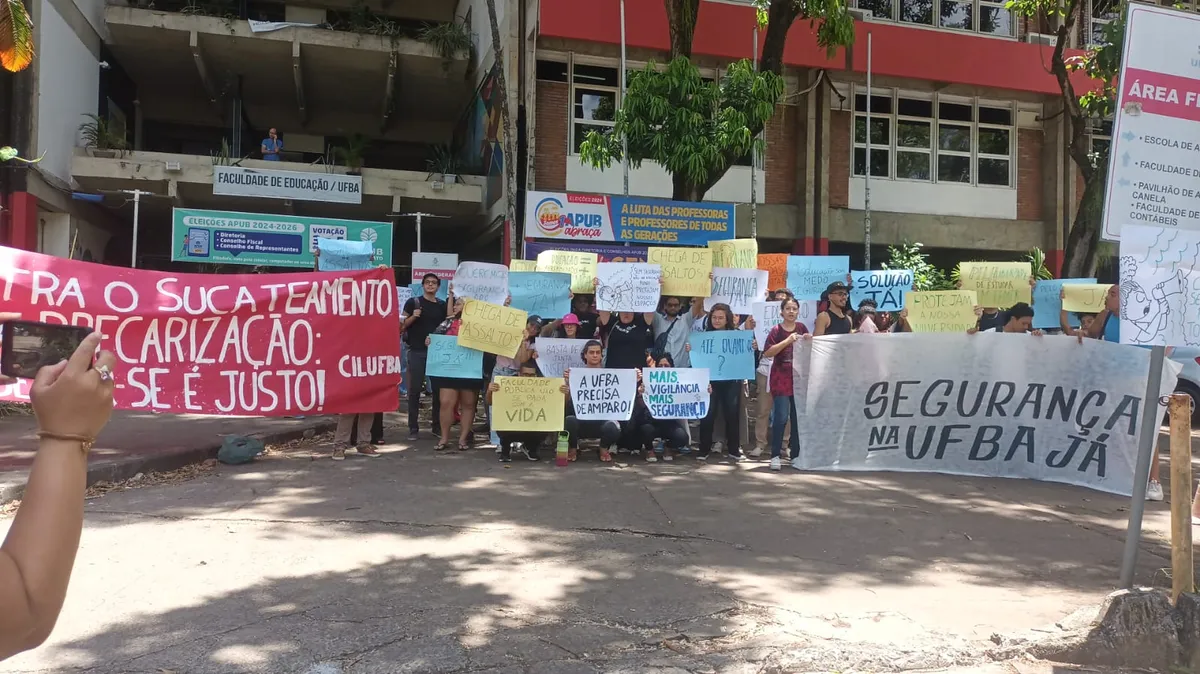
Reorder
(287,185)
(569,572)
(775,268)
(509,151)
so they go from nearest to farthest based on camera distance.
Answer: (569,572) < (775,268) < (509,151) < (287,185)

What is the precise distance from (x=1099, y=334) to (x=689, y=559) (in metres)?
5.65

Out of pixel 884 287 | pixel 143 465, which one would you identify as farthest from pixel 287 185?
pixel 884 287

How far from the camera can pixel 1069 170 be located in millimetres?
18297

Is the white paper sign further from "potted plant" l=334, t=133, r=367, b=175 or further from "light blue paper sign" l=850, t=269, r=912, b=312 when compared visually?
"potted plant" l=334, t=133, r=367, b=175

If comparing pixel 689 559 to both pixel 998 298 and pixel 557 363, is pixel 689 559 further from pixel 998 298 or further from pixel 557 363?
pixel 998 298

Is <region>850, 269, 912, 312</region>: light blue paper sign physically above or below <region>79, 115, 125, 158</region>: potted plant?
below

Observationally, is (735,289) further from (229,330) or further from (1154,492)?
(229,330)

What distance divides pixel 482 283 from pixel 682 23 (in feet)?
19.7

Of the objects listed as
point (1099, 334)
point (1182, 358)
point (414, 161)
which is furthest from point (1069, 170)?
point (414, 161)

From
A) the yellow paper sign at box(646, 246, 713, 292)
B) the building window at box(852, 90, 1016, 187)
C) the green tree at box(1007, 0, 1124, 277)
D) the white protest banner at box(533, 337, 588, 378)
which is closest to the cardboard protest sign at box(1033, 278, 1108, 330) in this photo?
the yellow paper sign at box(646, 246, 713, 292)

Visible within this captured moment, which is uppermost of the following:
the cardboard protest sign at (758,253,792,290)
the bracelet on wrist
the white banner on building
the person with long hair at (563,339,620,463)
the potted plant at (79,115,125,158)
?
the potted plant at (79,115,125,158)

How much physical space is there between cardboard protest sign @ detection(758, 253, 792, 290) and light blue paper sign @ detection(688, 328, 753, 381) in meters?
1.63

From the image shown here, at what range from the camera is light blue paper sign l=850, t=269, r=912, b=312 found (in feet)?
30.7

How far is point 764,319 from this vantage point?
8.52m
